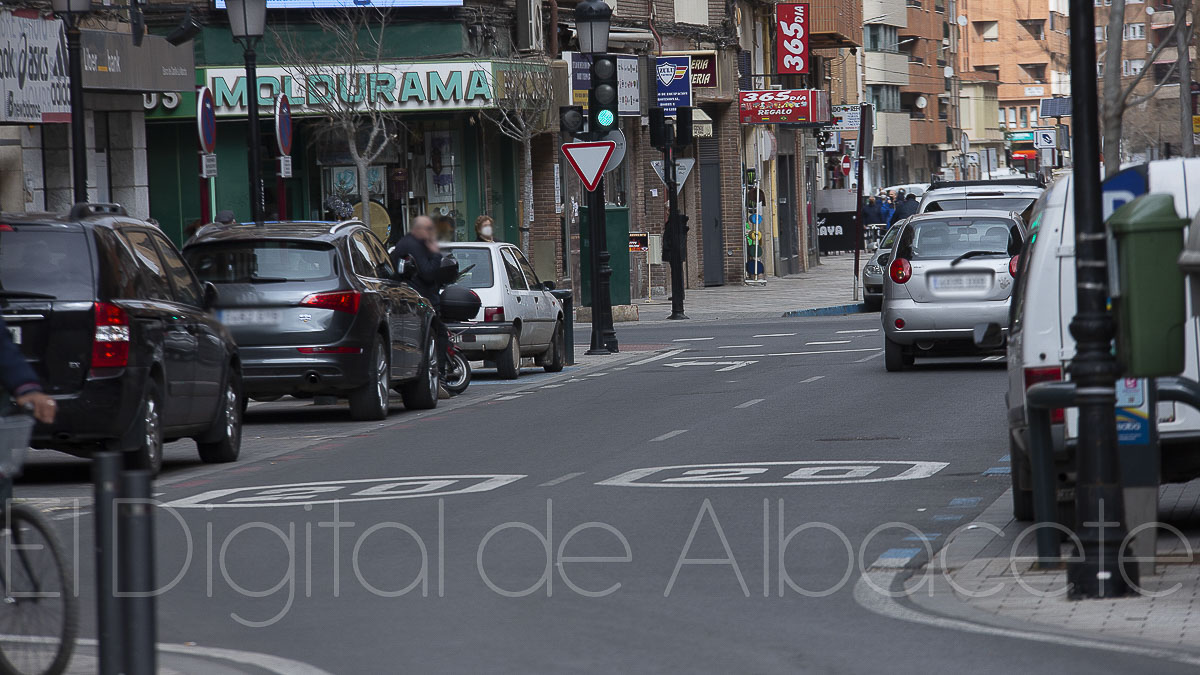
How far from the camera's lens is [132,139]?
30.3 m

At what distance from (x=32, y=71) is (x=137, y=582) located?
20.3m

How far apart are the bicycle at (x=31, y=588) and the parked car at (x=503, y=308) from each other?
15530 mm

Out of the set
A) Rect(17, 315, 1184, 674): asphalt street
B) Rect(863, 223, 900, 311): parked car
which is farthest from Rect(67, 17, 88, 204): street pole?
Rect(863, 223, 900, 311): parked car

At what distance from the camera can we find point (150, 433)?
13.2 meters

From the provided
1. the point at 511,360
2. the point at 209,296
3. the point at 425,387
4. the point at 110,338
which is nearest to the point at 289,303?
the point at 209,296

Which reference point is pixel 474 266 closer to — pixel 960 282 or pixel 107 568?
pixel 960 282

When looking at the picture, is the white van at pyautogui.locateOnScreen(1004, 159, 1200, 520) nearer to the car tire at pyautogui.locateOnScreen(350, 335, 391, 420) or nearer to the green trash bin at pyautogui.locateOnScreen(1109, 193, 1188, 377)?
the green trash bin at pyautogui.locateOnScreen(1109, 193, 1188, 377)

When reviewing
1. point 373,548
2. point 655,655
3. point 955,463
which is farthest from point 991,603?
point 955,463

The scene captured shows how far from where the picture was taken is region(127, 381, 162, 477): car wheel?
13.1 meters

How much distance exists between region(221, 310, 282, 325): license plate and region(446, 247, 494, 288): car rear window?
5.32 metres

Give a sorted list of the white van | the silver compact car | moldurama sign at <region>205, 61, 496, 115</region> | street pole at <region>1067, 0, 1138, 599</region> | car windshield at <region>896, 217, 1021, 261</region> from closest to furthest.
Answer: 1. street pole at <region>1067, 0, 1138, 599</region>
2. the white van
3. the silver compact car
4. car windshield at <region>896, 217, 1021, 261</region>
5. moldurama sign at <region>205, 61, 496, 115</region>

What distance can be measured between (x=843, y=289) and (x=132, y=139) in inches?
788

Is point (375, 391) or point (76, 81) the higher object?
point (76, 81)

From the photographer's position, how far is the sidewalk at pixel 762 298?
37906 mm
